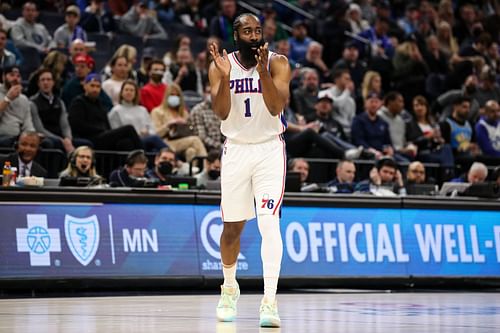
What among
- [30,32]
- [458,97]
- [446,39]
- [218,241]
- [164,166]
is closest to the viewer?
[218,241]

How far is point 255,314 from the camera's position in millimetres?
10102

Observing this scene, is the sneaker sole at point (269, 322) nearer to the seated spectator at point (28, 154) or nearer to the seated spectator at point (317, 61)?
the seated spectator at point (28, 154)

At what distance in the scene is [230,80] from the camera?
931cm

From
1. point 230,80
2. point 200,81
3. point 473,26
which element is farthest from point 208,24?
point 230,80

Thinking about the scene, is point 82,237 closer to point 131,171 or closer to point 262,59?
point 131,171

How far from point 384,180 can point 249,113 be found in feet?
23.2

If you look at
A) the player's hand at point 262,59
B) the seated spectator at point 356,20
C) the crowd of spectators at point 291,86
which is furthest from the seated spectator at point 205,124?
the player's hand at point 262,59

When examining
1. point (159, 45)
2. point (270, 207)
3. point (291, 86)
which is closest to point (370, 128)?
point (291, 86)

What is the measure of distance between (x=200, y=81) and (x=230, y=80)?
10.7m

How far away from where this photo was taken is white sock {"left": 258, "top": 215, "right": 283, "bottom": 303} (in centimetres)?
895

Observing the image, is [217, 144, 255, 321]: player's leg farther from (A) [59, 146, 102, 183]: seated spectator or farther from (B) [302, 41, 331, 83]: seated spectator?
(B) [302, 41, 331, 83]: seated spectator

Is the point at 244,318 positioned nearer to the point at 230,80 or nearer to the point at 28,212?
the point at 230,80

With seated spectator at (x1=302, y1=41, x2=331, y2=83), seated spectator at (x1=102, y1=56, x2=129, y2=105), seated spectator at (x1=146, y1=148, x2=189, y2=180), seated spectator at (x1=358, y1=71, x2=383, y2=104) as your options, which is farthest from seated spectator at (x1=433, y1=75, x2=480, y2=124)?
seated spectator at (x1=146, y1=148, x2=189, y2=180)

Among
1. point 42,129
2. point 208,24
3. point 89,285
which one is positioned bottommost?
point 89,285
